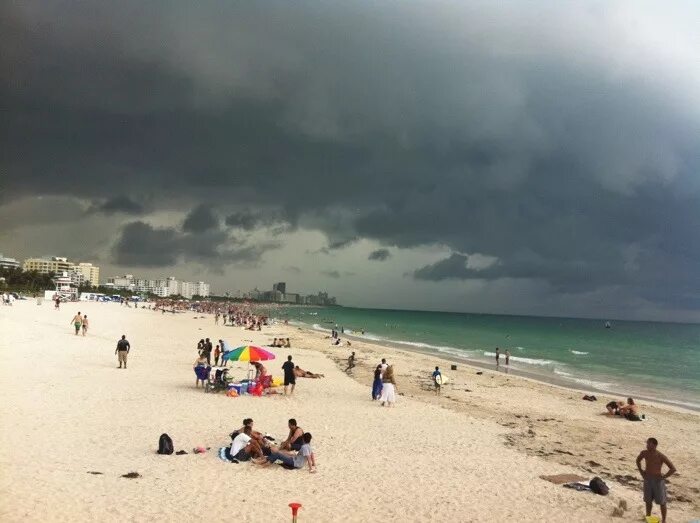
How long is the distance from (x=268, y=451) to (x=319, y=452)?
1.47 m

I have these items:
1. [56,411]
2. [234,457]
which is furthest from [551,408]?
[56,411]

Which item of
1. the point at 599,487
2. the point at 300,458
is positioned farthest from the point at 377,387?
the point at 599,487

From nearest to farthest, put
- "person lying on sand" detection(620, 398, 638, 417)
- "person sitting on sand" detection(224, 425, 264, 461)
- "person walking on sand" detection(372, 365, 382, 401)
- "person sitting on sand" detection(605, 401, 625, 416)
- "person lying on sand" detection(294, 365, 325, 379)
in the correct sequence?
"person sitting on sand" detection(224, 425, 264, 461) < "person walking on sand" detection(372, 365, 382, 401) < "person lying on sand" detection(620, 398, 638, 417) < "person sitting on sand" detection(605, 401, 625, 416) < "person lying on sand" detection(294, 365, 325, 379)

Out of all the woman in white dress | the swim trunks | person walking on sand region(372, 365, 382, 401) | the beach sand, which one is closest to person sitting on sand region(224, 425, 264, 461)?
the beach sand

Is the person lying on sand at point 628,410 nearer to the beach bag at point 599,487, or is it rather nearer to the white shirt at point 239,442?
the beach bag at point 599,487

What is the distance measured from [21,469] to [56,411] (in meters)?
4.87

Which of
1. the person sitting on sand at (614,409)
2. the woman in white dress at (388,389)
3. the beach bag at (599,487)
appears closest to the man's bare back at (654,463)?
the beach bag at (599,487)

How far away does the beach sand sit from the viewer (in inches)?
345

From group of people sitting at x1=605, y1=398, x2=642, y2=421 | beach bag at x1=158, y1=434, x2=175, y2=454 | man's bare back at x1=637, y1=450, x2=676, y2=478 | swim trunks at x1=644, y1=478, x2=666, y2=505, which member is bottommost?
group of people sitting at x1=605, y1=398, x2=642, y2=421

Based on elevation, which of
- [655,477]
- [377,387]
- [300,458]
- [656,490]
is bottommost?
[300,458]

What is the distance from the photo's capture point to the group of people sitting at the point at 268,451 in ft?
35.4

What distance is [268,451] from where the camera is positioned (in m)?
11.1

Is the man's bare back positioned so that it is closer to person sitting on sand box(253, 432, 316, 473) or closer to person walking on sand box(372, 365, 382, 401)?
person sitting on sand box(253, 432, 316, 473)

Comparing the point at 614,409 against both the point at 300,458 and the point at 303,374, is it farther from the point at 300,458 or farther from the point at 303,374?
the point at 300,458
